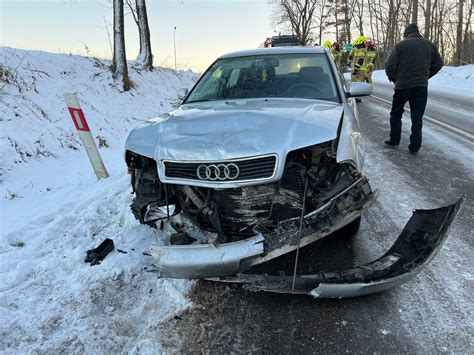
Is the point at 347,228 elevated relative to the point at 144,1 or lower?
lower

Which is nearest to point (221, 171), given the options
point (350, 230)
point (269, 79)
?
point (350, 230)

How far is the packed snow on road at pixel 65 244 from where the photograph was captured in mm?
2676

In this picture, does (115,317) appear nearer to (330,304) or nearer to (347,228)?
(330,304)

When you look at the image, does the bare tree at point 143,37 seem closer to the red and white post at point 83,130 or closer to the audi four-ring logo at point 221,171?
the red and white post at point 83,130

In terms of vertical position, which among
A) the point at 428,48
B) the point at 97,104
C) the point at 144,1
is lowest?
the point at 97,104

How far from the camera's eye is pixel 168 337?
255 cm

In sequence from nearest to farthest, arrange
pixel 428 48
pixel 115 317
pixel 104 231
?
pixel 115 317, pixel 104 231, pixel 428 48

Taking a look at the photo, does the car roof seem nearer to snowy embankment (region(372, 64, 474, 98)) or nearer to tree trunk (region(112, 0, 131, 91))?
tree trunk (region(112, 0, 131, 91))

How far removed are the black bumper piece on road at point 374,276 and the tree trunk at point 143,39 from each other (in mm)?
14398

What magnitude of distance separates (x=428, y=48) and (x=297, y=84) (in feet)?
11.7

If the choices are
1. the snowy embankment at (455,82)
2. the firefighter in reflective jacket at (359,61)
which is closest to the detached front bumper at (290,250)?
the firefighter in reflective jacket at (359,61)

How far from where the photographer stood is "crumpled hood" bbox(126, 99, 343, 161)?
8.92ft

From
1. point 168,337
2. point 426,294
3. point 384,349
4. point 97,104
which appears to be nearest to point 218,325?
point 168,337

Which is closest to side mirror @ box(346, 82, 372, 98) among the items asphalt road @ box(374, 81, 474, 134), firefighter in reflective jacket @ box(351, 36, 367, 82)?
asphalt road @ box(374, 81, 474, 134)
